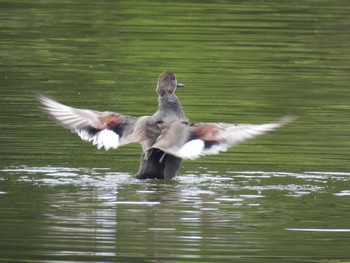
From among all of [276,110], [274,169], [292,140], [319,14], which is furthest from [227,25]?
[274,169]

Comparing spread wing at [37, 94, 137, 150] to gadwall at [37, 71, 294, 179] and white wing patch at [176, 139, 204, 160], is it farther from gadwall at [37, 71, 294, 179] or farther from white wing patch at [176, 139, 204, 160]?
white wing patch at [176, 139, 204, 160]

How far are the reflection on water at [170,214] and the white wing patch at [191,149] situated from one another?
0.29m

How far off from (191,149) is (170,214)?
1.23m

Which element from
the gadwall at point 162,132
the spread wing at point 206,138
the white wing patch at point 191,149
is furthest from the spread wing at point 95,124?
the white wing patch at point 191,149

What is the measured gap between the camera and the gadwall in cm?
1254

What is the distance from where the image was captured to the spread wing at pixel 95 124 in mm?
13164

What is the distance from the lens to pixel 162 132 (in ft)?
42.1

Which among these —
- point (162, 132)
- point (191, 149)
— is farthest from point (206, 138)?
point (162, 132)

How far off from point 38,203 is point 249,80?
7781 mm

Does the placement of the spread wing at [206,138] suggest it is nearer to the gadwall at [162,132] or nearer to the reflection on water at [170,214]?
the gadwall at [162,132]

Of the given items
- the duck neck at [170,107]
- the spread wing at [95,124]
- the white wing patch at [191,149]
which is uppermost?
the duck neck at [170,107]

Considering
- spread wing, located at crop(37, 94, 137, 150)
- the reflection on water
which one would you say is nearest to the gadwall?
spread wing, located at crop(37, 94, 137, 150)

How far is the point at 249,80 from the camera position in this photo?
19125mm

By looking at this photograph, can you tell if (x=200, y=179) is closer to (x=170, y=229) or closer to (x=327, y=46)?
(x=170, y=229)
